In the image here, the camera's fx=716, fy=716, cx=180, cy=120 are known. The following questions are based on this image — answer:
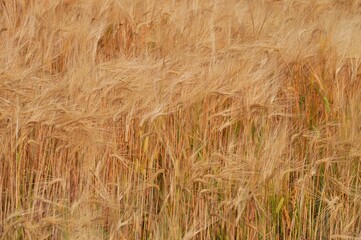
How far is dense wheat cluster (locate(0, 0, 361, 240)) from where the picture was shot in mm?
2059

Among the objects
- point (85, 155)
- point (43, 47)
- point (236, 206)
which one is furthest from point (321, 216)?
point (43, 47)

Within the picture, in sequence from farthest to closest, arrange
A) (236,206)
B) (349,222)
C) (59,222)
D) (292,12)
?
(292,12) → (349,222) → (236,206) → (59,222)

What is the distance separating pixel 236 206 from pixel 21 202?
26.3 inches

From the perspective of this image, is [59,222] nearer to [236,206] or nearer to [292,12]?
[236,206]

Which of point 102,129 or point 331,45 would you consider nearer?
point 102,129

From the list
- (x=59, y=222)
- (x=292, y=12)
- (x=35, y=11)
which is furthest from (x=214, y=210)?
(x=292, y=12)

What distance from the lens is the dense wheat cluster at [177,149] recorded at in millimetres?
2059

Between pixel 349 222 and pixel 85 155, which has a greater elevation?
pixel 85 155

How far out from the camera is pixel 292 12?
4285mm

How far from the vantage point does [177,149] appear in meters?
2.25

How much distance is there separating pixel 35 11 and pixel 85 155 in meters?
1.28

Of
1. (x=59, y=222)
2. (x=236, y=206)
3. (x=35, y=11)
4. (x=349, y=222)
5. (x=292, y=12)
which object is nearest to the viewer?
(x=59, y=222)

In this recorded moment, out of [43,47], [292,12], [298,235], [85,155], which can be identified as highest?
[292,12]

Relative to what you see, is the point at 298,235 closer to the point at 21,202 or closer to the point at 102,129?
the point at 102,129
